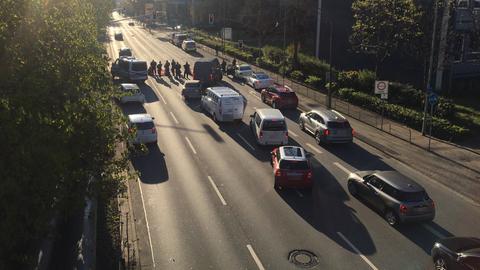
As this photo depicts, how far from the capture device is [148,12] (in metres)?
149

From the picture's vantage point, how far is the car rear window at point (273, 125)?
2475cm

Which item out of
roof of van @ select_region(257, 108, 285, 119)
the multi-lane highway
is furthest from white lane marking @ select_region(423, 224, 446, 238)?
roof of van @ select_region(257, 108, 285, 119)

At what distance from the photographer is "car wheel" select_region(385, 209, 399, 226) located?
16.6 metres

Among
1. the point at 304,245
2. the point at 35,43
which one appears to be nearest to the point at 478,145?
the point at 304,245

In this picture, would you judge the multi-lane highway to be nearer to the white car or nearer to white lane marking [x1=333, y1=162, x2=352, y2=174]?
white lane marking [x1=333, y1=162, x2=352, y2=174]

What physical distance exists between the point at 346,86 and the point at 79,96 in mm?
31539

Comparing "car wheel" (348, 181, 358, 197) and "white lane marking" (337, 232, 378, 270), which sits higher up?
"car wheel" (348, 181, 358, 197)

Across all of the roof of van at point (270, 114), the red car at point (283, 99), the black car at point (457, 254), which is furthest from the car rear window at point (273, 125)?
the black car at point (457, 254)

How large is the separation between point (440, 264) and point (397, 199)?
3.30m

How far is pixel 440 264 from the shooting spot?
13.7 meters

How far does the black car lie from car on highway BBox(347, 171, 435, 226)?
8.19ft

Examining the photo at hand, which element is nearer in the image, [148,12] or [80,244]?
[80,244]

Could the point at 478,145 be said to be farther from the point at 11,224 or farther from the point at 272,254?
the point at 11,224

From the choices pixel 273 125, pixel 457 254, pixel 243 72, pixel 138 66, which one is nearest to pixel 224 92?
pixel 273 125
